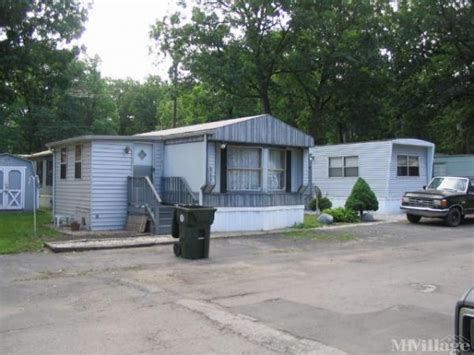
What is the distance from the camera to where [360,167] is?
24.5 m

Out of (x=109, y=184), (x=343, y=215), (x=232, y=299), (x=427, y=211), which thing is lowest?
(x=232, y=299)

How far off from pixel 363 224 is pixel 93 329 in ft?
48.8

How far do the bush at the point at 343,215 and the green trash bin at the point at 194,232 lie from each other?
947 centimetres

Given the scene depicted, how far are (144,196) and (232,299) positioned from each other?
911 cm

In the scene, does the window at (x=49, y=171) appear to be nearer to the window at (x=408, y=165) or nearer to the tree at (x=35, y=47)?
the tree at (x=35, y=47)

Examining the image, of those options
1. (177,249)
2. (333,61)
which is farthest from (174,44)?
(177,249)

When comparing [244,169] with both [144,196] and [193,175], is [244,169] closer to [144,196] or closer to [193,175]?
[193,175]

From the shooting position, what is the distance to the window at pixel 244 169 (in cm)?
1711

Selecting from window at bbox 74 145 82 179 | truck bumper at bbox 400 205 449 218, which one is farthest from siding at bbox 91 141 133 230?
truck bumper at bbox 400 205 449 218

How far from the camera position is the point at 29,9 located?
21656 millimetres

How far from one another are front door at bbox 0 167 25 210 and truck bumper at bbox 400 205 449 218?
55.6 feet

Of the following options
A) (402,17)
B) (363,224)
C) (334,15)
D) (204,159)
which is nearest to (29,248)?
(204,159)

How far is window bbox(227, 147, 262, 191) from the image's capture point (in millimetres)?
17109

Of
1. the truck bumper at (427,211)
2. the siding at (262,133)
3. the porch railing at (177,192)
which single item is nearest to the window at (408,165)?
the truck bumper at (427,211)
